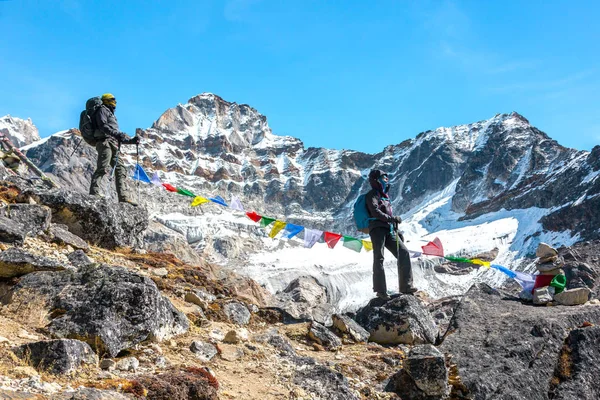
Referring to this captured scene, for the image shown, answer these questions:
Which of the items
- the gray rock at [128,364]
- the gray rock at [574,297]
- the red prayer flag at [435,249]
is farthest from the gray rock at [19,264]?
the red prayer flag at [435,249]

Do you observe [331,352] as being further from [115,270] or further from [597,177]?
[597,177]

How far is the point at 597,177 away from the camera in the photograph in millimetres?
184875

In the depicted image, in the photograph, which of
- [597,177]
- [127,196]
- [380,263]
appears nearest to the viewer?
[380,263]

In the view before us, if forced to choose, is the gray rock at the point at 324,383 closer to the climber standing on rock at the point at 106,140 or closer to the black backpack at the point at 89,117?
the climber standing on rock at the point at 106,140

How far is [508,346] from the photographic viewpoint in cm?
689

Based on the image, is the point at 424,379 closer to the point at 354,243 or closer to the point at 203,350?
the point at 203,350

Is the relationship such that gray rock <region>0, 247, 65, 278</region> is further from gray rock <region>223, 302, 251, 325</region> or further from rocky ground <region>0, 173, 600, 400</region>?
gray rock <region>223, 302, 251, 325</region>

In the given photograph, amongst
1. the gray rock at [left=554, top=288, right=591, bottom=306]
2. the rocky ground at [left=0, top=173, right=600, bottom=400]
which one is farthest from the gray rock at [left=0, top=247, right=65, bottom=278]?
the gray rock at [left=554, top=288, right=591, bottom=306]

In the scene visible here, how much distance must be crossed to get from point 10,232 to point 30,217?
1327 millimetres

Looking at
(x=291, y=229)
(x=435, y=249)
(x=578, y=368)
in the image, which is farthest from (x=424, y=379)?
(x=291, y=229)

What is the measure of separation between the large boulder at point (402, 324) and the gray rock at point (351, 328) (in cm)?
14

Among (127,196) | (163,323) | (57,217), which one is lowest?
(163,323)

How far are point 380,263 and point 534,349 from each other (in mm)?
3867

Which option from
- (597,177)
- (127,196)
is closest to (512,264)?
(597,177)
